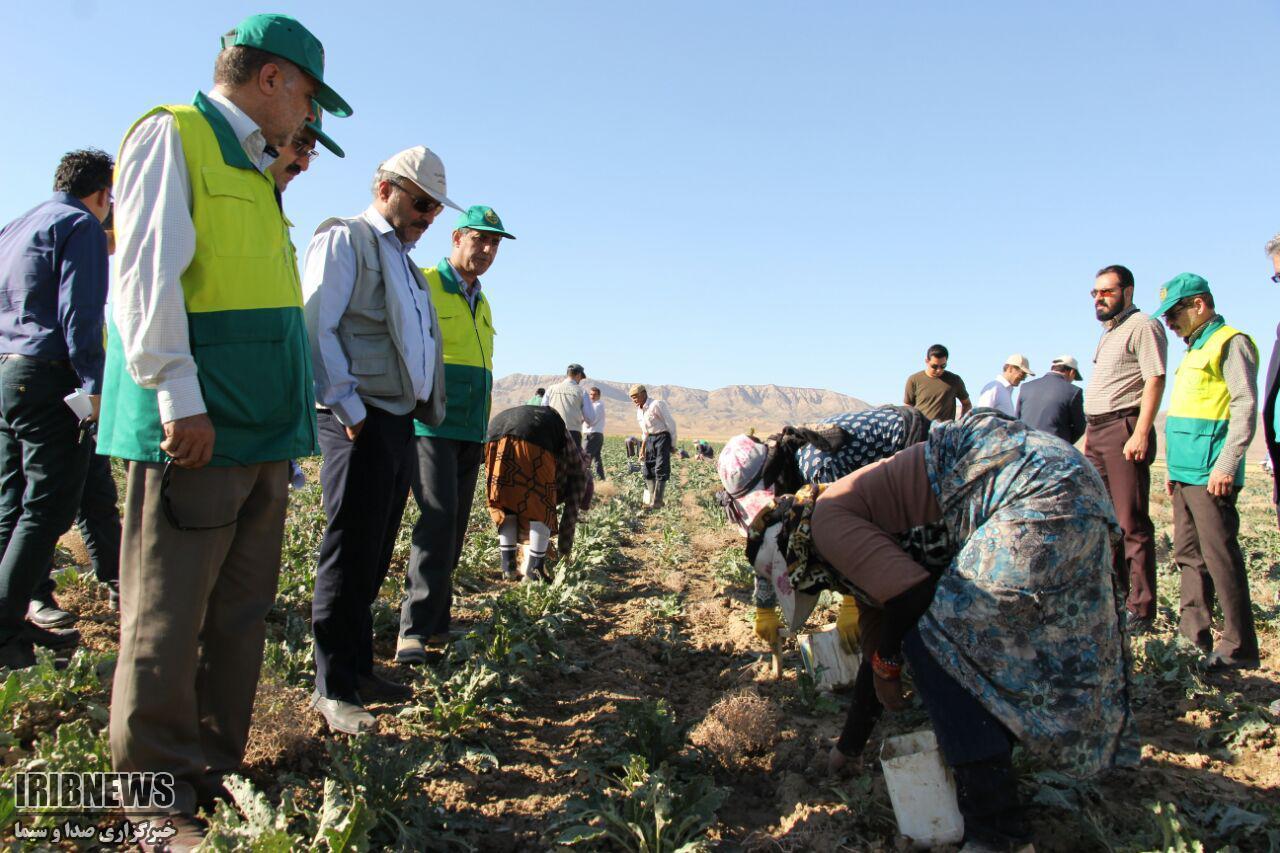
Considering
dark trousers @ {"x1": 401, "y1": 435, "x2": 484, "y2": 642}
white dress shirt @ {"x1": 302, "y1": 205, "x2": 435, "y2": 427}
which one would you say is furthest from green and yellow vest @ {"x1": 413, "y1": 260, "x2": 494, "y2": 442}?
white dress shirt @ {"x1": 302, "y1": 205, "x2": 435, "y2": 427}

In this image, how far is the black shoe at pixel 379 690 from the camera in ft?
10.9

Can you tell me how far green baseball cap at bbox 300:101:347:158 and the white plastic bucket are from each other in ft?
8.97

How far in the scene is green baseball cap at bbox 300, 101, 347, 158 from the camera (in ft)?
8.39

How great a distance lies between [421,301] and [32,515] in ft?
6.09

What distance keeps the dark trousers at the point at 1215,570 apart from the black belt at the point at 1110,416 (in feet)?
1.83

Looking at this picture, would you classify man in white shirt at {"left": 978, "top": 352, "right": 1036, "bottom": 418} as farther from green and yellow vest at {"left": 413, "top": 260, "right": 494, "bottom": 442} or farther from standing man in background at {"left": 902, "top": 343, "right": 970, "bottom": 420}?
green and yellow vest at {"left": 413, "top": 260, "right": 494, "bottom": 442}

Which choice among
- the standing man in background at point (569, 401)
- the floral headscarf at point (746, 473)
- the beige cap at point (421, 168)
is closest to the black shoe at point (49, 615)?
the beige cap at point (421, 168)

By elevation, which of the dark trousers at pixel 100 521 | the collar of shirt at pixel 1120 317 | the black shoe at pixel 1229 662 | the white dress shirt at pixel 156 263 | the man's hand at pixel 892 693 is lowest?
the black shoe at pixel 1229 662

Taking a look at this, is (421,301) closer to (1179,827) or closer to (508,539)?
(508,539)

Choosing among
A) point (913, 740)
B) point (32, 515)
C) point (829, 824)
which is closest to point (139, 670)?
point (32, 515)

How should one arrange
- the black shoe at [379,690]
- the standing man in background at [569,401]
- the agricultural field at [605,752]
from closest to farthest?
the agricultural field at [605,752] → the black shoe at [379,690] → the standing man in background at [569,401]

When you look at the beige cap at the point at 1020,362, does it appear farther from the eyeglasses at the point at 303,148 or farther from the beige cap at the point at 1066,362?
the eyeglasses at the point at 303,148

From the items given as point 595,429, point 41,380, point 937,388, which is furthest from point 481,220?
point 595,429

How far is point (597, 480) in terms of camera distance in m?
18.1
